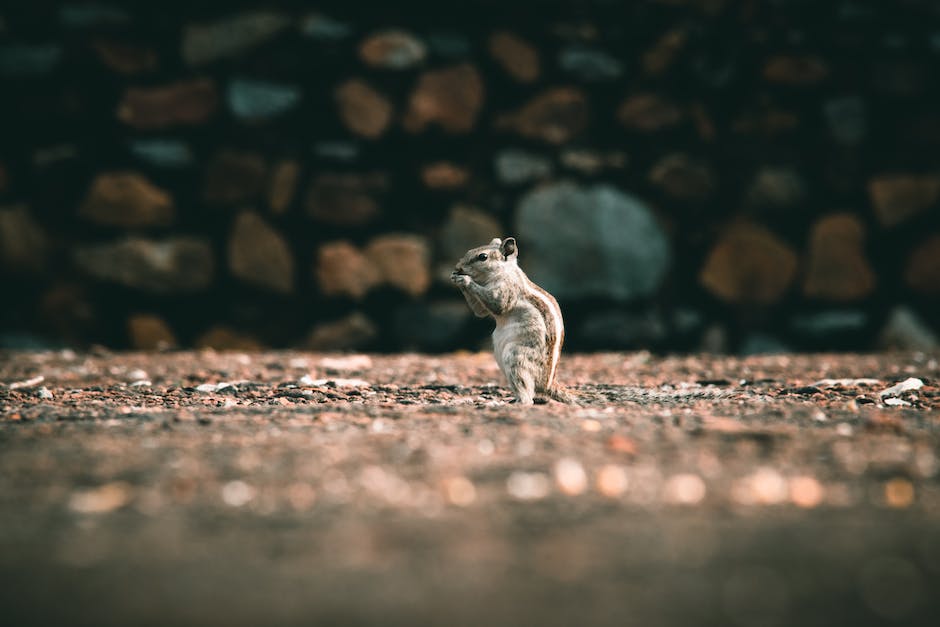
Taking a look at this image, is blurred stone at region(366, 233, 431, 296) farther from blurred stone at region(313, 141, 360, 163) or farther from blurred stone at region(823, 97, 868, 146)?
blurred stone at region(823, 97, 868, 146)

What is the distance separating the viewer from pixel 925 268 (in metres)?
4.98

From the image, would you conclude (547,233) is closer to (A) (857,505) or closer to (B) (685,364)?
(B) (685,364)

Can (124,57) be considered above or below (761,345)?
above

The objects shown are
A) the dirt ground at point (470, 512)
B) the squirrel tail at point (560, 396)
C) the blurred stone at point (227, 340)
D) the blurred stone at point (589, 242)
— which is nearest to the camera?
the dirt ground at point (470, 512)

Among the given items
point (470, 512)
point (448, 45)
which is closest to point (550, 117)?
point (448, 45)

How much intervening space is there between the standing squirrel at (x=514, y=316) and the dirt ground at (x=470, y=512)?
0.17 m

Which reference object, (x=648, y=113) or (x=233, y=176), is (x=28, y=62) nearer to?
(x=233, y=176)

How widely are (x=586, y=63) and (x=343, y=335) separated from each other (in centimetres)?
199

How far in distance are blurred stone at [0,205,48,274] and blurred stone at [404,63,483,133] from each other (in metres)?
2.04

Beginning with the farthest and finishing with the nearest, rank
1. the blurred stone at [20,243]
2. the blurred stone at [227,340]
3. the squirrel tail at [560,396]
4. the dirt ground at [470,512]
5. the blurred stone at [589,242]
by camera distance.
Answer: the blurred stone at [589,242]
the blurred stone at [227,340]
the blurred stone at [20,243]
the squirrel tail at [560,396]
the dirt ground at [470,512]

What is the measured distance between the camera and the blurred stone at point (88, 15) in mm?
4742

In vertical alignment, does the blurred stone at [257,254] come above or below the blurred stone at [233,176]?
below

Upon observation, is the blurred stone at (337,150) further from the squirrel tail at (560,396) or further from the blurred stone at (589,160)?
the squirrel tail at (560,396)

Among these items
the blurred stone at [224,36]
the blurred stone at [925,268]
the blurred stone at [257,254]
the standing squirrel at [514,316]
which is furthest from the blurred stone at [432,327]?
the blurred stone at [925,268]
